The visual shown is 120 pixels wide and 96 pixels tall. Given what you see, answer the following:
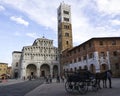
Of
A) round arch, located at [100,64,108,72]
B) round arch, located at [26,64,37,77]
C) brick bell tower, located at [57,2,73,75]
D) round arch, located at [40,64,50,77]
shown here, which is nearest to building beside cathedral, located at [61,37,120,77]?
round arch, located at [100,64,108,72]

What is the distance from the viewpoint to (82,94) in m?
11.4

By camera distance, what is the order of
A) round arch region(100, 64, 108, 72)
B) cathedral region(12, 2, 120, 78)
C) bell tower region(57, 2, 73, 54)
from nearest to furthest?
round arch region(100, 64, 108, 72), cathedral region(12, 2, 120, 78), bell tower region(57, 2, 73, 54)

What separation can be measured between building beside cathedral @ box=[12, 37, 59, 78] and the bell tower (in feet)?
13.0

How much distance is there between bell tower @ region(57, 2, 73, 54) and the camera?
6731cm

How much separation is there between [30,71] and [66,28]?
22.9m

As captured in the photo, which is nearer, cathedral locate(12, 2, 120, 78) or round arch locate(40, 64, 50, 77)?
cathedral locate(12, 2, 120, 78)

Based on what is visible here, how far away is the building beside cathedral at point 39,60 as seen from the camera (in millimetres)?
63503

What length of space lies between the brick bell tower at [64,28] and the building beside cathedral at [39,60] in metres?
3.32

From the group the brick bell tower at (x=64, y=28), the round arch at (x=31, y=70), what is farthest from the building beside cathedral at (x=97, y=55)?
Result: the round arch at (x=31, y=70)

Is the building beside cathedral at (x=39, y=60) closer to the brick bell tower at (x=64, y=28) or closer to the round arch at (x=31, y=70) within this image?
the round arch at (x=31, y=70)

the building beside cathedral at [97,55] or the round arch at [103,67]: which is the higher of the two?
the building beside cathedral at [97,55]

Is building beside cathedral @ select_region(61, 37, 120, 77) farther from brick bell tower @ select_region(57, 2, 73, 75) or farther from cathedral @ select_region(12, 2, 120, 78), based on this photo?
brick bell tower @ select_region(57, 2, 73, 75)

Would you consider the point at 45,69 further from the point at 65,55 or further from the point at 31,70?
the point at 65,55

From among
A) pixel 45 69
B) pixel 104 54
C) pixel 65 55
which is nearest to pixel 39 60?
pixel 45 69
